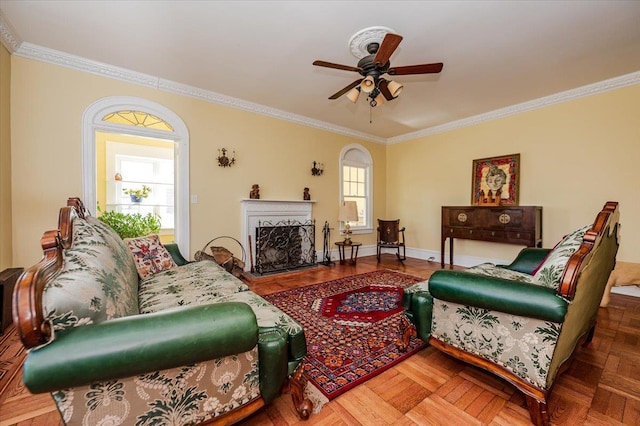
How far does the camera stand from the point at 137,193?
528cm

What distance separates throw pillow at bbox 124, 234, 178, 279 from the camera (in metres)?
2.29

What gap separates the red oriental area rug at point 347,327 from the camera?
5.46ft

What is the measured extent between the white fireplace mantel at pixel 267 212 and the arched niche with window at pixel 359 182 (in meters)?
1.05

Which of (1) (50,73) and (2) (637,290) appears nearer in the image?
(1) (50,73)

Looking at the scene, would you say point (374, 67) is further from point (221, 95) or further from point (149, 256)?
point (149, 256)

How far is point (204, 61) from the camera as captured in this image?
294 cm

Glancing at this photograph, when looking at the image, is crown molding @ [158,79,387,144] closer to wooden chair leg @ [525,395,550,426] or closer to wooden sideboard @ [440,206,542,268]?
wooden sideboard @ [440,206,542,268]

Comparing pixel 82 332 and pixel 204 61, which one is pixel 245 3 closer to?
pixel 204 61

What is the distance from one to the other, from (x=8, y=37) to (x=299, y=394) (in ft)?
13.0

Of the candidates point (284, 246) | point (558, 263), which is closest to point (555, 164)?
point (558, 263)

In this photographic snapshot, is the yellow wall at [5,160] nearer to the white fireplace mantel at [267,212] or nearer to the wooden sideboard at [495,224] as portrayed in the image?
the white fireplace mantel at [267,212]

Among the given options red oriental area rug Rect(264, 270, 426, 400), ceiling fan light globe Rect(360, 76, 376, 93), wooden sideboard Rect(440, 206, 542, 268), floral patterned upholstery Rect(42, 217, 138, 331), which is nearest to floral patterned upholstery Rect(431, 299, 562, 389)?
red oriental area rug Rect(264, 270, 426, 400)

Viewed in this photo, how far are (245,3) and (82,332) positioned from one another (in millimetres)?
2416

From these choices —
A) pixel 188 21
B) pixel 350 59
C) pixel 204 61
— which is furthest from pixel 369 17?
pixel 204 61
